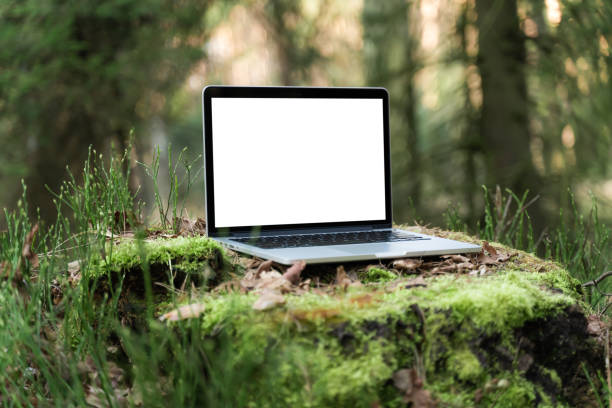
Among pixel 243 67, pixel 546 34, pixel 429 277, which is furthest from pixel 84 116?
pixel 429 277

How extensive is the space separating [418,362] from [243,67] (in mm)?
8343

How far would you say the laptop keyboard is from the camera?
2031 millimetres

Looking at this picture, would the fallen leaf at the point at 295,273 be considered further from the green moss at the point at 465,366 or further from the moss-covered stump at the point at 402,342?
the green moss at the point at 465,366

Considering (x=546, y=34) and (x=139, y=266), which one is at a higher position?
(x=546, y=34)

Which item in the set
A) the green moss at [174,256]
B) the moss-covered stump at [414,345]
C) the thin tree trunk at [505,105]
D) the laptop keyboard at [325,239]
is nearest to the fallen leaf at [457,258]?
the laptop keyboard at [325,239]

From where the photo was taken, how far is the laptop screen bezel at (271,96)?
7.20ft

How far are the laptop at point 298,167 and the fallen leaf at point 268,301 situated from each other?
1.78 ft

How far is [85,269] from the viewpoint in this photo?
5.97ft

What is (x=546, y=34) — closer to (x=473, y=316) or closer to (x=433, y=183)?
(x=433, y=183)

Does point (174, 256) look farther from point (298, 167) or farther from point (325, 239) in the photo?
point (298, 167)

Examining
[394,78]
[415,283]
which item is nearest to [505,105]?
[394,78]

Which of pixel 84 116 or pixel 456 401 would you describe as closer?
pixel 456 401

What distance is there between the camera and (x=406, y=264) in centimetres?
192

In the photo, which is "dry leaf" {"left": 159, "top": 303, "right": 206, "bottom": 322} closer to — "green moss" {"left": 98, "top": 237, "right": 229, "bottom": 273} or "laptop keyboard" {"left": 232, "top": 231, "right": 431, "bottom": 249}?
"green moss" {"left": 98, "top": 237, "right": 229, "bottom": 273}
